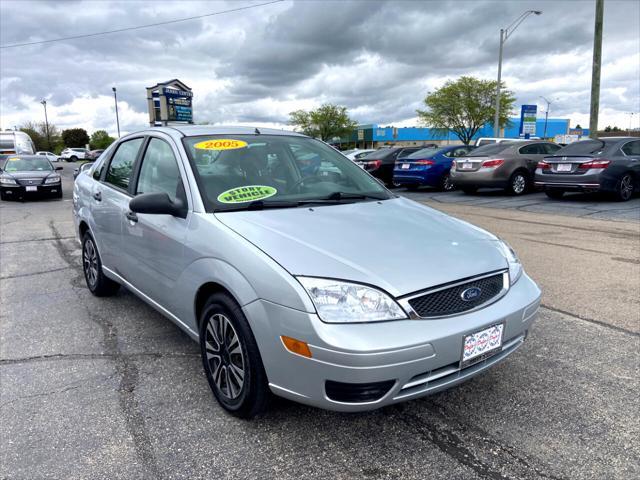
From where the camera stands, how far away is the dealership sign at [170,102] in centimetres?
2870

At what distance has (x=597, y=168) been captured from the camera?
38.1ft

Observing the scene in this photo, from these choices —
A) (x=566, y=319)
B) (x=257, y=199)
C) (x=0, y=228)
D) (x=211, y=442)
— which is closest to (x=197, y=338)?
(x=211, y=442)

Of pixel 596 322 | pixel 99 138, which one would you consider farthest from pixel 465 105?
pixel 99 138

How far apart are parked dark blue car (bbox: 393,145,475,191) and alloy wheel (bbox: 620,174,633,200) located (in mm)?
4816

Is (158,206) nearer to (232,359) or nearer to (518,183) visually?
(232,359)

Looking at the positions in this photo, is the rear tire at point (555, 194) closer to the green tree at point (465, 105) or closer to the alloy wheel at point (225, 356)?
the alloy wheel at point (225, 356)

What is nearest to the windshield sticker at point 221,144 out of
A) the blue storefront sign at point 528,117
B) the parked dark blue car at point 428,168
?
the parked dark blue car at point 428,168

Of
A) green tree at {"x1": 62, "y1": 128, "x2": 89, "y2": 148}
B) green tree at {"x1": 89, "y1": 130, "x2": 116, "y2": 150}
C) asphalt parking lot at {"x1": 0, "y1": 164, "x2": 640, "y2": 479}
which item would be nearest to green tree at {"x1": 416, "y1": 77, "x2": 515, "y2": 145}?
asphalt parking lot at {"x1": 0, "y1": 164, "x2": 640, "y2": 479}

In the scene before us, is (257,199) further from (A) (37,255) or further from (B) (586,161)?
(B) (586,161)

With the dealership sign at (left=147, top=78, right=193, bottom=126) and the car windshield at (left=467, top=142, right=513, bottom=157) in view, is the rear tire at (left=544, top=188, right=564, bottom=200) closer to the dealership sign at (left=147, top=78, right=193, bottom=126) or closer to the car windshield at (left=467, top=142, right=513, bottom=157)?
the car windshield at (left=467, top=142, right=513, bottom=157)

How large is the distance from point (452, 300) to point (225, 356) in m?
1.25

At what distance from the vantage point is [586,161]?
1174 cm

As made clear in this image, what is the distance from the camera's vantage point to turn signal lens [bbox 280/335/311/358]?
2.20 meters

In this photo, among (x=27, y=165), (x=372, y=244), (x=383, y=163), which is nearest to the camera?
(x=372, y=244)
